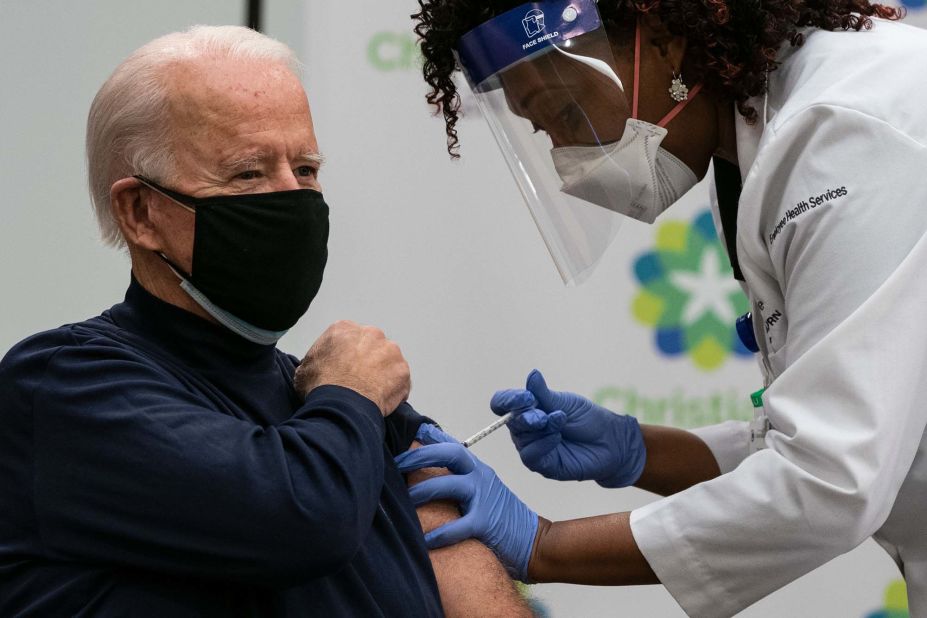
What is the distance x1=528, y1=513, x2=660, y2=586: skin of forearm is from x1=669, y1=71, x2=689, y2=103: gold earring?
0.61 m

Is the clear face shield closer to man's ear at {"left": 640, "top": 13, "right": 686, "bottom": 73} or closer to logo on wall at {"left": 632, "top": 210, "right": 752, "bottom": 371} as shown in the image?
man's ear at {"left": 640, "top": 13, "right": 686, "bottom": 73}

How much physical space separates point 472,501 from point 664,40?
0.72 m

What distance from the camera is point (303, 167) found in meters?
1.39

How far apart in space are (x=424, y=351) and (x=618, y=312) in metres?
0.45

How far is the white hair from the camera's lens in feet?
4.23

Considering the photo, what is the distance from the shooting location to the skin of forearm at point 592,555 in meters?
1.55

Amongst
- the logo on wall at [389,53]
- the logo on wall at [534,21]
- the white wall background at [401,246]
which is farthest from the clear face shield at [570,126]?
A: the logo on wall at [389,53]

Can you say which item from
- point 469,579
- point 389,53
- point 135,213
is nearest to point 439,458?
point 469,579

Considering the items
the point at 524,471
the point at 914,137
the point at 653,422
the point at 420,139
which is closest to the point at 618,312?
the point at 653,422

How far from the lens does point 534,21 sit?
1.51 metres

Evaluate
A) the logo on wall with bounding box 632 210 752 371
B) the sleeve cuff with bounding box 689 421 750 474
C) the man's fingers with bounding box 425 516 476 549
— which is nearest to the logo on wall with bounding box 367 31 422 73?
the logo on wall with bounding box 632 210 752 371

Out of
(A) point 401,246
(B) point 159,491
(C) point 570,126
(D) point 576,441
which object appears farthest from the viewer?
(A) point 401,246

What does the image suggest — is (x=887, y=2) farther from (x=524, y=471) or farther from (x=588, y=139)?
(x=524, y=471)

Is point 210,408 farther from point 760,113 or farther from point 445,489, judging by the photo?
point 760,113
